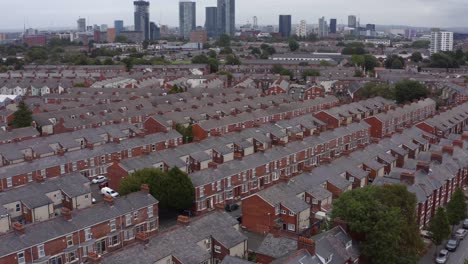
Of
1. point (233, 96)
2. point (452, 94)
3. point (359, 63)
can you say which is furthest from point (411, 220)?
point (359, 63)

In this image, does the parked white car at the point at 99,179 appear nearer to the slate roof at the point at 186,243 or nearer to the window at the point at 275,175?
the window at the point at 275,175

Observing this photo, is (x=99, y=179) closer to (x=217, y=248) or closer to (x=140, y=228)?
(x=140, y=228)

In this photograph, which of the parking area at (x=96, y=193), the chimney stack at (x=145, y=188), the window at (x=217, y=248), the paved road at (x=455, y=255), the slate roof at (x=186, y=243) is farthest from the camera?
the parking area at (x=96, y=193)

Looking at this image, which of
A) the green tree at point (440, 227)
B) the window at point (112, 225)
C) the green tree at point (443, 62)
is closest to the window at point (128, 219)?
the window at point (112, 225)

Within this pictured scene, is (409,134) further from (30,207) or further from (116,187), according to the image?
(30,207)

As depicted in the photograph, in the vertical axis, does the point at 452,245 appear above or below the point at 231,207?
below

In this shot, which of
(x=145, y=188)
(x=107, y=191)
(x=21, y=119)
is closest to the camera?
(x=145, y=188)

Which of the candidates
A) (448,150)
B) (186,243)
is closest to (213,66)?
(448,150)

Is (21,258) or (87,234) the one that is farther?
(87,234)
